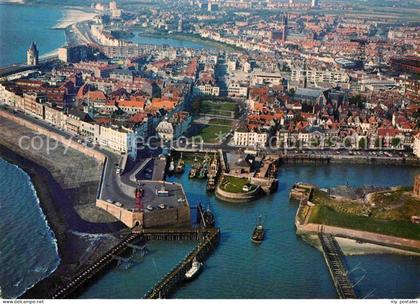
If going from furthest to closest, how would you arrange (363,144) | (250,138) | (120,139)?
(363,144) → (250,138) → (120,139)

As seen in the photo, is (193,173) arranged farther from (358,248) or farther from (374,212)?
(358,248)

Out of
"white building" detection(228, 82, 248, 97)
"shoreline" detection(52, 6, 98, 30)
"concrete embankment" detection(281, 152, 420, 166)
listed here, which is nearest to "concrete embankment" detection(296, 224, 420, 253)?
"concrete embankment" detection(281, 152, 420, 166)

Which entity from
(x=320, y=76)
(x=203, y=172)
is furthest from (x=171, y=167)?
(x=320, y=76)

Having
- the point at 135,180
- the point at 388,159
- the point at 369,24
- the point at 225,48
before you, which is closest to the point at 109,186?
the point at 135,180

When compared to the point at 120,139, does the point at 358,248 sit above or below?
below

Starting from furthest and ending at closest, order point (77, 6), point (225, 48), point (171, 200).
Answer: point (77, 6), point (225, 48), point (171, 200)

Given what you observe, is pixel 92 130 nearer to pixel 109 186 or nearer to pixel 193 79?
pixel 109 186
